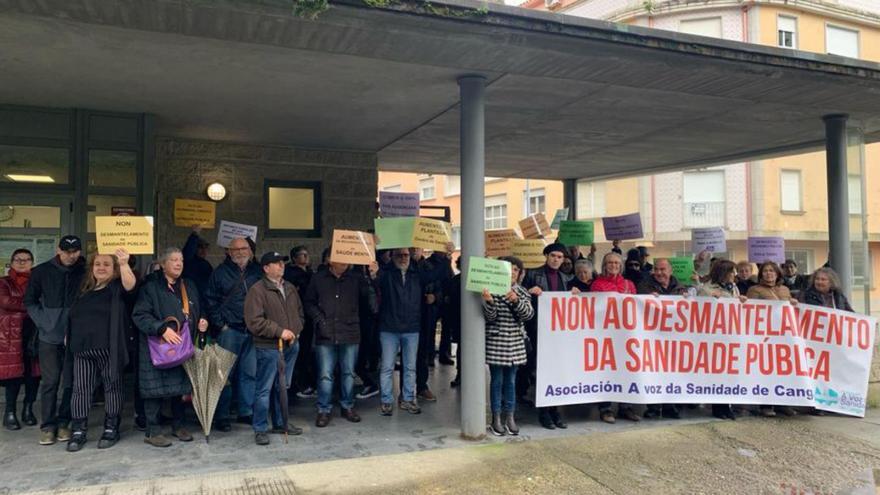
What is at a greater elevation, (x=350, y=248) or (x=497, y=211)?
(x=497, y=211)

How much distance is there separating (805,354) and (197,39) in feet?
21.5

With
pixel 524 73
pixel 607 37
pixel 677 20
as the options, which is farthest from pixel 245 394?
pixel 677 20

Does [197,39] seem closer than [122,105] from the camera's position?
Yes

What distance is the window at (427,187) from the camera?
108ft

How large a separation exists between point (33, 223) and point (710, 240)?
9676 mm

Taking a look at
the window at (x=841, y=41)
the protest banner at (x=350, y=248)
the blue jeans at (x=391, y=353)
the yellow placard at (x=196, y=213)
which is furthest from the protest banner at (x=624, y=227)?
the window at (x=841, y=41)

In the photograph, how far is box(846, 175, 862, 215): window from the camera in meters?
7.13

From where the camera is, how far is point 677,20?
76.2ft

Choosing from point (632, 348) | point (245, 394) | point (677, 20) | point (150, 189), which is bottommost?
point (245, 394)

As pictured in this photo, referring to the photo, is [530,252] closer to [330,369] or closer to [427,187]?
[330,369]

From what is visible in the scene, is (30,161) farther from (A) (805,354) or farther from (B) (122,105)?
(A) (805,354)

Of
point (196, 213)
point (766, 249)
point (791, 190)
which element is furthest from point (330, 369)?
point (791, 190)

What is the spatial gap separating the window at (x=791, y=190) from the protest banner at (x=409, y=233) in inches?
887

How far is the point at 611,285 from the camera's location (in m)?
5.92
